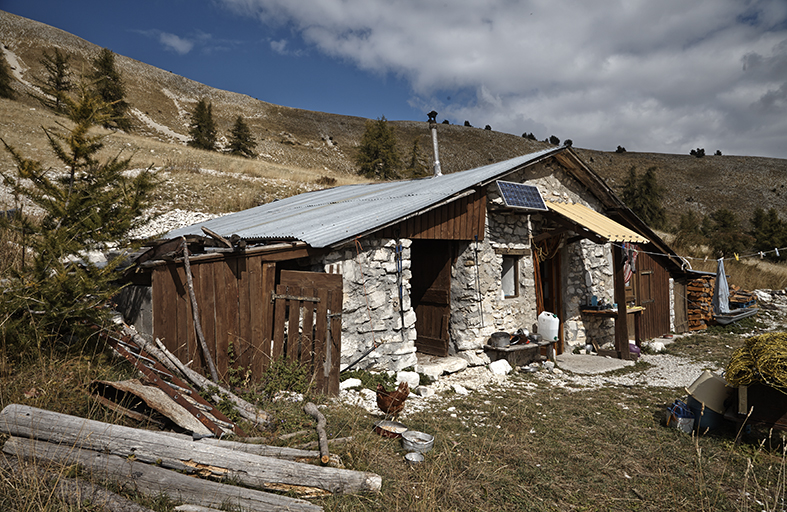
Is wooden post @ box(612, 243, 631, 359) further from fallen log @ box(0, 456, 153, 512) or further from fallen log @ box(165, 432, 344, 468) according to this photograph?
fallen log @ box(0, 456, 153, 512)

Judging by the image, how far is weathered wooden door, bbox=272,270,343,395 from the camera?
604cm

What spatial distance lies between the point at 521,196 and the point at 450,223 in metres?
2.02

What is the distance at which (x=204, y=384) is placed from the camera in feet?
15.6

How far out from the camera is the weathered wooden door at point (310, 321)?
6039 mm

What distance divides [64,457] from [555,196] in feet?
34.1

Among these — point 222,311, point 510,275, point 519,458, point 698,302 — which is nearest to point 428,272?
point 510,275

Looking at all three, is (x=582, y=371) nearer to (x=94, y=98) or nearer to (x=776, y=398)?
(x=776, y=398)

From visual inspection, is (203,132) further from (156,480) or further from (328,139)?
(156,480)

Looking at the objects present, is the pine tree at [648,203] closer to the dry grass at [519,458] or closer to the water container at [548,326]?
the water container at [548,326]

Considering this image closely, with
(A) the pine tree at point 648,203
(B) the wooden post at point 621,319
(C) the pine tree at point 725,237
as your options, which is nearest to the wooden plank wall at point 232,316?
(B) the wooden post at point 621,319

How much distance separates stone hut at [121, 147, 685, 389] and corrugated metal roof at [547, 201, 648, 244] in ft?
0.19

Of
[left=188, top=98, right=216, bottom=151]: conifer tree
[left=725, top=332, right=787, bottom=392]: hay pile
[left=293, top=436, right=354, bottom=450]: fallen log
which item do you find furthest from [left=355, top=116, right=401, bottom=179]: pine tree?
[left=293, top=436, right=354, bottom=450]: fallen log

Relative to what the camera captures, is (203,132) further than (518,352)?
Yes

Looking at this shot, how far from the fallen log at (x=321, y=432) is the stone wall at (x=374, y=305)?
5.85 ft
